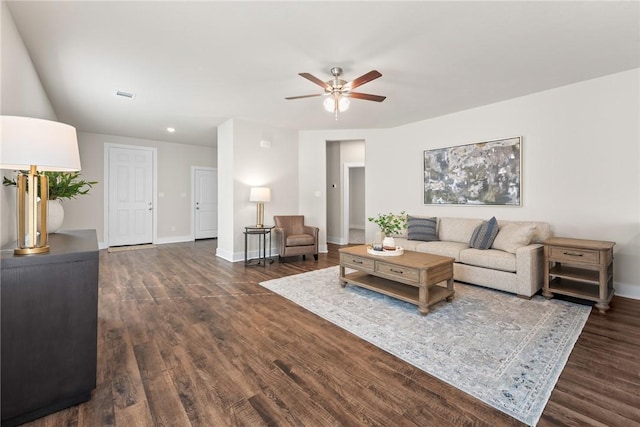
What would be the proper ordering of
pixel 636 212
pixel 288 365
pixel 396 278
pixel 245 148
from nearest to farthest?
pixel 288 365
pixel 396 278
pixel 636 212
pixel 245 148

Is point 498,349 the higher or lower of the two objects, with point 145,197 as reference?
lower

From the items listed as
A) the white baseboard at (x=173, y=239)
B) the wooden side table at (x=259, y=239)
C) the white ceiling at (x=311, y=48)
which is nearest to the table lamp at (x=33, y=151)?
the white ceiling at (x=311, y=48)

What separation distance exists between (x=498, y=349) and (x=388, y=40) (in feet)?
8.83

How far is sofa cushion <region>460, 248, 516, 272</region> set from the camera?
323 centimetres

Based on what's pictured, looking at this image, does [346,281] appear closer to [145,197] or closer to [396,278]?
[396,278]

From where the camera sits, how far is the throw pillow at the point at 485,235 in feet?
12.0

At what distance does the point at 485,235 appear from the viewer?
368 centimetres

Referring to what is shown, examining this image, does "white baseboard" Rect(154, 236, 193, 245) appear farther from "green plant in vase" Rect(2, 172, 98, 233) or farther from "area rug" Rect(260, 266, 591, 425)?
"green plant in vase" Rect(2, 172, 98, 233)

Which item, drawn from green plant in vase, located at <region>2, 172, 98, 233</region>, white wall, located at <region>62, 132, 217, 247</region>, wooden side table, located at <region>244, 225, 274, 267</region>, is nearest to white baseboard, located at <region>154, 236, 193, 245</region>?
white wall, located at <region>62, 132, 217, 247</region>

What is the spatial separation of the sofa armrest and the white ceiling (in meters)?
2.02

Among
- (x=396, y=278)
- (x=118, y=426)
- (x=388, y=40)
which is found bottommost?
(x=118, y=426)

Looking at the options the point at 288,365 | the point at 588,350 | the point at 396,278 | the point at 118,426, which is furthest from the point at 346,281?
the point at 118,426

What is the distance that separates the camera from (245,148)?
5113mm

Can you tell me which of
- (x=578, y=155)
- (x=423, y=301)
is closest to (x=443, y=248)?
(x=423, y=301)
